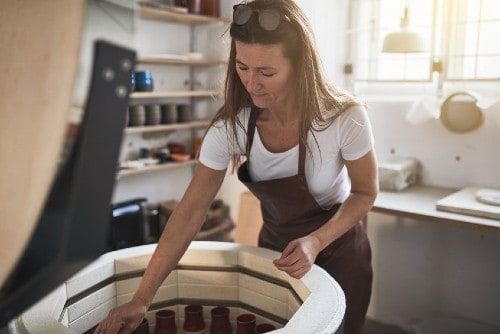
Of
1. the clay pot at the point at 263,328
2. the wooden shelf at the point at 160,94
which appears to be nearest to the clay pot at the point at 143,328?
the clay pot at the point at 263,328

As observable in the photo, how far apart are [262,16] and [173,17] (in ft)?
6.95

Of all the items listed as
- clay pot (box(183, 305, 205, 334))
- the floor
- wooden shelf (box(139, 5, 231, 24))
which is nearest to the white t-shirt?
clay pot (box(183, 305, 205, 334))

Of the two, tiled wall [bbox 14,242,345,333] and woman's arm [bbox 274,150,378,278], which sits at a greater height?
woman's arm [bbox 274,150,378,278]

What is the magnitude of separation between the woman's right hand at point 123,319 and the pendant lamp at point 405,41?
185 centimetres

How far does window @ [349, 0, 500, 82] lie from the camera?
2.46 meters

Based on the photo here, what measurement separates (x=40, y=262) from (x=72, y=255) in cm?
3

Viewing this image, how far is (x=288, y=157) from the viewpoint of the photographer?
133 cm

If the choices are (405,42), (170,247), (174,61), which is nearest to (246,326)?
(170,247)

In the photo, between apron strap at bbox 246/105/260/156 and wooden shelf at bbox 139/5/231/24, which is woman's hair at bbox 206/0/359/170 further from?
wooden shelf at bbox 139/5/231/24

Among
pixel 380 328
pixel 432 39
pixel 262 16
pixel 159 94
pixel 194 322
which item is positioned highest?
pixel 432 39

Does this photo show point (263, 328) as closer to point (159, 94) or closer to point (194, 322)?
point (194, 322)

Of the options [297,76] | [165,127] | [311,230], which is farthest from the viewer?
[165,127]

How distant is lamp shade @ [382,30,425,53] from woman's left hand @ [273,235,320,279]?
154 cm

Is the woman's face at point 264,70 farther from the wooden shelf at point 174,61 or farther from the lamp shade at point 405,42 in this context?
the wooden shelf at point 174,61
